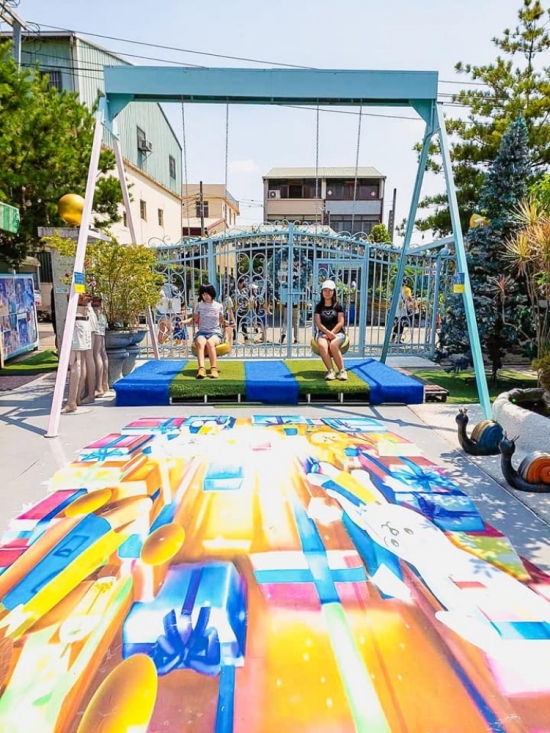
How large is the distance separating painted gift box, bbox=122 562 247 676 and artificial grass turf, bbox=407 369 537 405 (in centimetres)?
532

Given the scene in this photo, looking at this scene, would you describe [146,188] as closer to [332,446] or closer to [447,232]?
[447,232]

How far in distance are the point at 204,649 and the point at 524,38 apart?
617 inches

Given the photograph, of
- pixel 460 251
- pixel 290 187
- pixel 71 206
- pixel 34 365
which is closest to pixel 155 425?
pixel 460 251

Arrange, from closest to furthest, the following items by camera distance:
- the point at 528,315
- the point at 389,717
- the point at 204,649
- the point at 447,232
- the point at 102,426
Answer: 1. the point at 389,717
2. the point at 204,649
3. the point at 102,426
4. the point at 528,315
5. the point at 447,232

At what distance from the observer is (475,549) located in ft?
10.3

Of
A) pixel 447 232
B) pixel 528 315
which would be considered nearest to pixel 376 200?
pixel 447 232

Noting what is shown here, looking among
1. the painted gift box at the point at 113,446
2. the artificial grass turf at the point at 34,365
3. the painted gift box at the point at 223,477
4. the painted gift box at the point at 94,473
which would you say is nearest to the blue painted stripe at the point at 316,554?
the painted gift box at the point at 223,477

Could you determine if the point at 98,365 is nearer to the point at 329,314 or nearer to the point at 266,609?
the point at 329,314

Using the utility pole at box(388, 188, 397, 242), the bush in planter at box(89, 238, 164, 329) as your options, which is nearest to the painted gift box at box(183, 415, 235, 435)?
the bush in planter at box(89, 238, 164, 329)

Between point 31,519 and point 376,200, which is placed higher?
point 376,200

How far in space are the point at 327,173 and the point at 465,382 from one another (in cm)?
2867

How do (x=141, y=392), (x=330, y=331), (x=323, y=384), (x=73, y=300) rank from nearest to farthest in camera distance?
1. (x=73, y=300)
2. (x=141, y=392)
3. (x=323, y=384)
4. (x=330, y=331)

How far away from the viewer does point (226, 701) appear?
1956mm

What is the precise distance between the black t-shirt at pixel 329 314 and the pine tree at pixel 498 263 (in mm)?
2422
